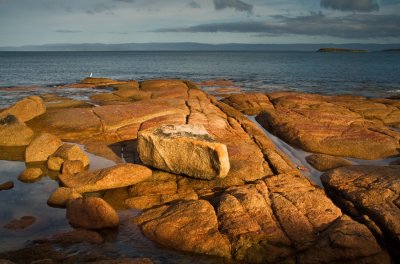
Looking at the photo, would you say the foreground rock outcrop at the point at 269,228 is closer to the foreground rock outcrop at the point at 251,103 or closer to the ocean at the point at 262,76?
the foreground rock outcrop at the point at 251,103

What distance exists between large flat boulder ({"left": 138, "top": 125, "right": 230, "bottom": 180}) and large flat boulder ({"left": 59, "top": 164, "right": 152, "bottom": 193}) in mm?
721

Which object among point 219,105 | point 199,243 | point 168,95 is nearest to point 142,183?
point 199,243

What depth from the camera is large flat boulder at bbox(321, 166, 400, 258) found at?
361 inches

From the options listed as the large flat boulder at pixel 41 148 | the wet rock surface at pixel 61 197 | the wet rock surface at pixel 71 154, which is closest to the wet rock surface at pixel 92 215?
the wet rock surface at pixel 61 197

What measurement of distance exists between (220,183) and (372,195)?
458 centimetres

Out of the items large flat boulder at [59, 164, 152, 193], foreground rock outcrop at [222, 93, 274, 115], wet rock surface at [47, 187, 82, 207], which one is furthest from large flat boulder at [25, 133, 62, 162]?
foreground rock outcrop at [222, 93, 274, 115]

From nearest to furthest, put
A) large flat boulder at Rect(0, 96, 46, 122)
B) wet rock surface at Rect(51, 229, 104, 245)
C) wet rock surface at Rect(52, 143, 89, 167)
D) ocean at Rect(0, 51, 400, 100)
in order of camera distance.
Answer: wet rock surface at Rect(51, 229, 104, 245)
wet rock surface at Rect(52, 143, 89, 167)
large flat boulder at Rect(0, 96, 46, 122)
ocean at Rect(0, 51, 400, 100)

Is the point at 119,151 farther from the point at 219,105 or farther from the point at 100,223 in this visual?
the point at 219,105

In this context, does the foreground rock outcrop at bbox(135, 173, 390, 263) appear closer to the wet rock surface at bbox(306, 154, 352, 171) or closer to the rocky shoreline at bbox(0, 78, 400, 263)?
the rocky shoreline at bbox(0, 78, 400, 263)

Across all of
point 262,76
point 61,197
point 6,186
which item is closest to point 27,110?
point 6,186

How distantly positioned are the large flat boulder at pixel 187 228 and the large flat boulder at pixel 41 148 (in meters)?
7.12

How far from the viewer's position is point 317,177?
13797 mm

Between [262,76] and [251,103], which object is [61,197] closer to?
[251,103]

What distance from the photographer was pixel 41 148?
1541cm
